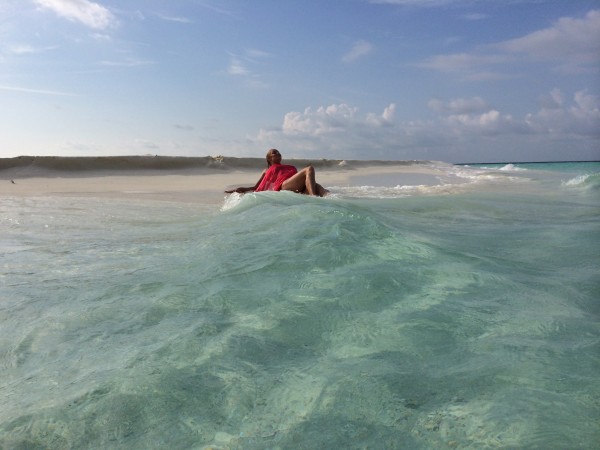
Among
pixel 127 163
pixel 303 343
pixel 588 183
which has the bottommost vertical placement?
pixel 303 343

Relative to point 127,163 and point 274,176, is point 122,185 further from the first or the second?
point 274,176

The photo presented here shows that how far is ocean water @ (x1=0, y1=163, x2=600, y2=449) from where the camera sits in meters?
1.30

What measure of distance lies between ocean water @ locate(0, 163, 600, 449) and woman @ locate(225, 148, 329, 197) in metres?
3.47

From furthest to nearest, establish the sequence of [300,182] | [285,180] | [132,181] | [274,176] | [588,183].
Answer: [132,181] < [588,183] < [274,176] < [285,180] < [300,182]

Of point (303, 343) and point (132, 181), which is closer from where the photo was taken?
point (303, 343)

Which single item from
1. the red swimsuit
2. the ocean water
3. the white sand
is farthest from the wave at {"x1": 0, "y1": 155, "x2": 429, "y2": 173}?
the ocean water

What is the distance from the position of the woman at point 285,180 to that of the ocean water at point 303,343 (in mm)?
3473

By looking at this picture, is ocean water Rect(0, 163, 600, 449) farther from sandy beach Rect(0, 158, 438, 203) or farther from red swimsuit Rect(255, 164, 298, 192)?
sandy beach Rect(0, 158, 438, 203)

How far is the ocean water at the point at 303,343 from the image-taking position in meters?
1.30

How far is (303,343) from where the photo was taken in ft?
5.99

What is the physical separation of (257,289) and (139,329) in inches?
24.3

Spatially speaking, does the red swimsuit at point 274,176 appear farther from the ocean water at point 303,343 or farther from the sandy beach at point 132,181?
the ocean water at point 303,343

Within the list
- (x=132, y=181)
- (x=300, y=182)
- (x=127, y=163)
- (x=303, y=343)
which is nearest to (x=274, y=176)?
(x=300, y=182)

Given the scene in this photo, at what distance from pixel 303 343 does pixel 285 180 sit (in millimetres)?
5627
